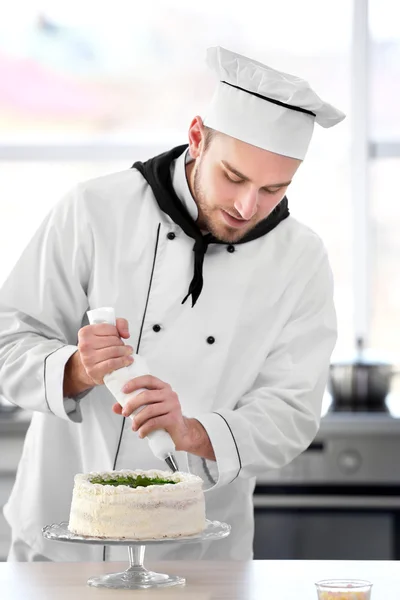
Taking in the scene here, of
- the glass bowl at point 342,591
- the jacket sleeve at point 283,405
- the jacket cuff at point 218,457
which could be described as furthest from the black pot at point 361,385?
the glass bowl at point 342,591

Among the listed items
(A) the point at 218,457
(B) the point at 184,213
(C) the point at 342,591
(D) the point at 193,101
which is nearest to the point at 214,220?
(B) the point at 184,213

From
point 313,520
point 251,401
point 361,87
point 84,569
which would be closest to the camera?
point 84,569

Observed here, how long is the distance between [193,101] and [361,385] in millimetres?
1403

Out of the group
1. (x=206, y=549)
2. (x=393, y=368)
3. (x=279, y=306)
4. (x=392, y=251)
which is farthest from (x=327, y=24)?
(x=206, y=549)

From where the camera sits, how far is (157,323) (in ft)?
6.32

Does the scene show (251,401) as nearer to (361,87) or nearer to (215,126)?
(215,126)

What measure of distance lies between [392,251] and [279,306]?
6.61 feet

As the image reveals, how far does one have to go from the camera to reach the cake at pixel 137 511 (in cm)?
142

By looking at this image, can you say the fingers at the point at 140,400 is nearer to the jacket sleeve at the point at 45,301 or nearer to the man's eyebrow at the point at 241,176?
the jacket sleeve at the point at 45,301

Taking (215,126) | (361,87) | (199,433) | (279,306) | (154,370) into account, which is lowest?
(199,433)

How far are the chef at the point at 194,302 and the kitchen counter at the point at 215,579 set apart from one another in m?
0.24

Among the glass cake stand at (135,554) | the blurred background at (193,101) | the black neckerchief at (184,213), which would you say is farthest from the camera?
the blurred background at (193,101)

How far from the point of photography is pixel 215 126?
1.87 m

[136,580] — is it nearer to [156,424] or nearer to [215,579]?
[215,579]
